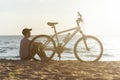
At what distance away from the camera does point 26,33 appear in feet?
44.3

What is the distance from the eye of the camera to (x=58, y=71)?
10.2 meters

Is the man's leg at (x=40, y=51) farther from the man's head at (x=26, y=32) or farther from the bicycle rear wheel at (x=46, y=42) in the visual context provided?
the man's head at (x=26, y=32)

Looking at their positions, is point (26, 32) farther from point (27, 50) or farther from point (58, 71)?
point (58, 71)

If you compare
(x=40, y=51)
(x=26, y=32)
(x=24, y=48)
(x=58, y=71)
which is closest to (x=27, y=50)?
(x=24, y=48)

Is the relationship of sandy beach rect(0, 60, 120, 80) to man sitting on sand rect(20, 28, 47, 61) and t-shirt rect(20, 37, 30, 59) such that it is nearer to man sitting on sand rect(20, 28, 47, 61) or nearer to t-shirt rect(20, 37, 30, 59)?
man sitting on sand rect(20, 28, 47, 61)

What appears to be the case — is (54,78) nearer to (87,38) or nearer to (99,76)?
(99,76)

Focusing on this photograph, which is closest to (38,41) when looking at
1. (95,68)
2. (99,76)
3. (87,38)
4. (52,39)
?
(52,39)

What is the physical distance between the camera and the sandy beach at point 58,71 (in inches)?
362

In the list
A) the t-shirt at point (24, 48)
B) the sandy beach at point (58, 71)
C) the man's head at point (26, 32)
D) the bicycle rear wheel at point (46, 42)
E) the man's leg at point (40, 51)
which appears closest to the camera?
the sandy beach at point (58, 71)

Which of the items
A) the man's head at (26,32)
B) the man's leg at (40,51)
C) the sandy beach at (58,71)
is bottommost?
the sandy beach at (58,71)

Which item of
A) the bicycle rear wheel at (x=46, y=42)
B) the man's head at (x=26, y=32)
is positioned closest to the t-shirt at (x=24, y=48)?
the man's head at (x=26, y=32)

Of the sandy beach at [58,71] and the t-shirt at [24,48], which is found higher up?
the t-shirt at [24,48]

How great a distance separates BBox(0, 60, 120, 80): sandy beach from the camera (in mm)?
9203

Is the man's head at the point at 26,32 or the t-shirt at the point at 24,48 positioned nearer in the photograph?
the t-shirt at the point at 24,48
